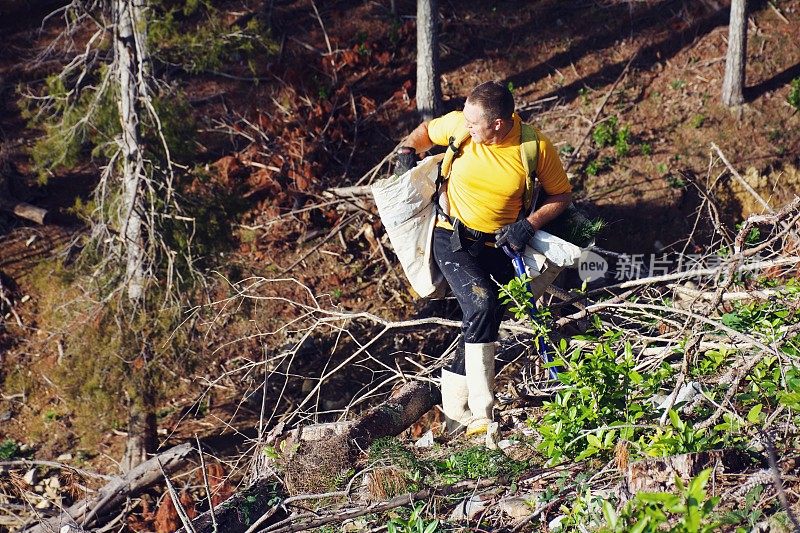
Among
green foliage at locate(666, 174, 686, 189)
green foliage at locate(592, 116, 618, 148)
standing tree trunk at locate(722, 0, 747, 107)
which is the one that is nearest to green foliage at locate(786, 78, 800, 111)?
standing tree trunk at locate(722, 0, 747, 107)

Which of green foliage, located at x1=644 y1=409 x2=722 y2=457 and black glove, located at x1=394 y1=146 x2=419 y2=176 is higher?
black glove, located at x1=394 y1=146 x2=419 y2=176

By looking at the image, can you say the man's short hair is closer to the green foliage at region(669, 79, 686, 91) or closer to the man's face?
the man's face

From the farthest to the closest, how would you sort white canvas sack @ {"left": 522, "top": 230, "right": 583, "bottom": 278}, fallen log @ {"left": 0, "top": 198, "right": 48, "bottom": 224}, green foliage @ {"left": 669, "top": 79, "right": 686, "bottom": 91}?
green foliage @ {"left": 669, "top": 79, "right": 686, "bottom": 91} → fallen log @ {"left": 0, "top": 198, "right": 48, "bottom": 224} → white canvas sack @ {"left": 522, "top": 230, "right": 583, "bottom": 278}

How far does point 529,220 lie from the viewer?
5.41 metres

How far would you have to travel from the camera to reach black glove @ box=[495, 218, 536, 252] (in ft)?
17.6

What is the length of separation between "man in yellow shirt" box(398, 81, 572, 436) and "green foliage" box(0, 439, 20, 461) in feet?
15.3

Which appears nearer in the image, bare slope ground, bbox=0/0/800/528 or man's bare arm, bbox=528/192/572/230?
man's bare arm, bbox=528/192/572/230

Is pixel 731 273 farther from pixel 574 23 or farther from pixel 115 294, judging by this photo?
pixel 574 23

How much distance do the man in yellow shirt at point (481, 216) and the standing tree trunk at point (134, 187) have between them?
2982 millimetres

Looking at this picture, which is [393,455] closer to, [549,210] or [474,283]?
[474,283]

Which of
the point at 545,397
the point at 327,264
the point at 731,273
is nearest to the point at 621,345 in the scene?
the point at 545,397

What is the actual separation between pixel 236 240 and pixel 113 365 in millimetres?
2528

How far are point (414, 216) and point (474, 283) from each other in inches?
26.0

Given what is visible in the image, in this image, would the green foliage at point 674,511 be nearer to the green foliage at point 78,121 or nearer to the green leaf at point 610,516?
the green leaf at point 610,516
